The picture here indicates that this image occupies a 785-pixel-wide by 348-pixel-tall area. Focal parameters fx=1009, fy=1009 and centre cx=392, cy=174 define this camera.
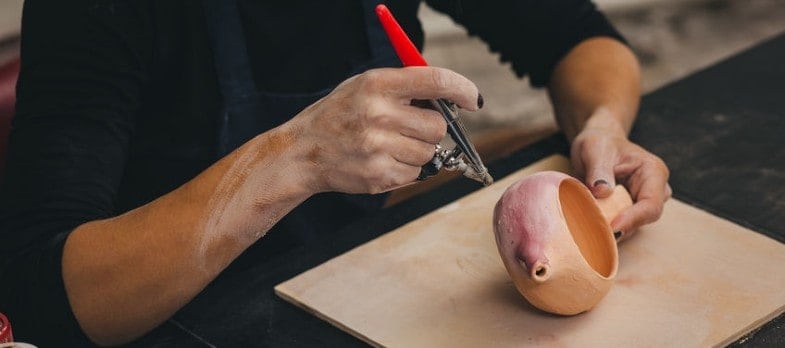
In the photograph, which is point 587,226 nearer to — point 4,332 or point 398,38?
point 398,38

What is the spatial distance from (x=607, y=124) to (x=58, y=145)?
0.77 metres

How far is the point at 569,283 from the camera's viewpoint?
3.51 ft

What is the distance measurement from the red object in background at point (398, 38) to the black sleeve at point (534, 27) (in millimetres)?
665

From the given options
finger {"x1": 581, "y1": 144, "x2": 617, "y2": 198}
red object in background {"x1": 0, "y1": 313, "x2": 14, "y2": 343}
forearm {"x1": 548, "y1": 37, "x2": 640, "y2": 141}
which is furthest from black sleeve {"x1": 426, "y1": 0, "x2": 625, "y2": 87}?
red object in background {"x1": 0, "y1": 313, "x2": 14, "y2": 343}

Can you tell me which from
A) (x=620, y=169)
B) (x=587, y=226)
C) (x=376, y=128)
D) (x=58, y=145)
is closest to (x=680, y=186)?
(x=620, y=169)

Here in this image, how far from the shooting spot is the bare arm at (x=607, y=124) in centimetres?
129

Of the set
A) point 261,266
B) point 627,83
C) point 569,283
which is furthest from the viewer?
point 627,83

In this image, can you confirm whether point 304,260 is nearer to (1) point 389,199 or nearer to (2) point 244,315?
(2) point 244,315

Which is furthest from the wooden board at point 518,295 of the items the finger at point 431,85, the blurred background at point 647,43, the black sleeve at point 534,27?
the blurred background at point 647,43

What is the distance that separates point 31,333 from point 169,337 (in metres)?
0.18

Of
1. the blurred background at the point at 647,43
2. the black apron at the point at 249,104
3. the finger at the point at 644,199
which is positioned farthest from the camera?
the blurred background at the point at 647,43

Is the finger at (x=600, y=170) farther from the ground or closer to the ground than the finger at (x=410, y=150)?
closer to the ground

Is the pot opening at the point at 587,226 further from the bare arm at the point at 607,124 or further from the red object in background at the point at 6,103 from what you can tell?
the red object in background at the point at 6,103

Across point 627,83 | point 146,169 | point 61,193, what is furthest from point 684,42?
point 61,193
